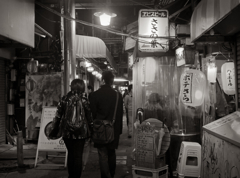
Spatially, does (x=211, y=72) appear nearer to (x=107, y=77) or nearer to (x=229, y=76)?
(x=229, y=76)

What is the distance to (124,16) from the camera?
1755 cm

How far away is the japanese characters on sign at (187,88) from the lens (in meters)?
7.29

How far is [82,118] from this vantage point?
218 inches

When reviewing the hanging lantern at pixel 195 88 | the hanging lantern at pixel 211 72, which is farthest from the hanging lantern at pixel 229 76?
the hanging lantern at pixel 195 88

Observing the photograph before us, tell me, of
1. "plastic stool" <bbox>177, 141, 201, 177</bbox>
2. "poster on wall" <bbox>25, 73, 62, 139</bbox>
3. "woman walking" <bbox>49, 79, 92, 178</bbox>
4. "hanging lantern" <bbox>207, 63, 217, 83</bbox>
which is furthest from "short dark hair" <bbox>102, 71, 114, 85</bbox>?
"poster on wall" <bbox>25, 73, 62, 139</bbox>

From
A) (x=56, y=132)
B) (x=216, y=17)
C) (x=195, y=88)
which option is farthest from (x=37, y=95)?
(x=216, y=17)

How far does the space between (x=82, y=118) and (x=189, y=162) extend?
3367mm

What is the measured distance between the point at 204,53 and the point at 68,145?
6.07 meters

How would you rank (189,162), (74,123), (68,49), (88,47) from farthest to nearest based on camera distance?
(88,47)
(68,49)
(189,162)
(74,123)

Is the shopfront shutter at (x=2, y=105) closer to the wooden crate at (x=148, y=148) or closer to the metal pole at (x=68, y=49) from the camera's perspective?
the metal pole at (x=68, y=49)

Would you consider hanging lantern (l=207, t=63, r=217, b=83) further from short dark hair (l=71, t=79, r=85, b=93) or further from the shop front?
short dark hair (l=71, t=79, r=85, b=93)

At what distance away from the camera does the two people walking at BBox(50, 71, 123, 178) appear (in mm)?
5457

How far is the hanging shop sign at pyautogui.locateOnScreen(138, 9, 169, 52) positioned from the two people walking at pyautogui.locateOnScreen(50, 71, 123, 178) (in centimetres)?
290

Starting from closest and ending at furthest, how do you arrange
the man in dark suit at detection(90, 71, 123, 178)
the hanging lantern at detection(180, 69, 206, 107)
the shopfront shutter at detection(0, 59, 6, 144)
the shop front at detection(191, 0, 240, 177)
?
1. the shop front at detection(191, 0, 240, 177)
2. the man in dark suit at detection(90, 71, 123, 178)
3. the hanging lantern at detection(180, 69, 206, 107)
4. the shopfront shutter at detection(0, 59, 6, 144)
